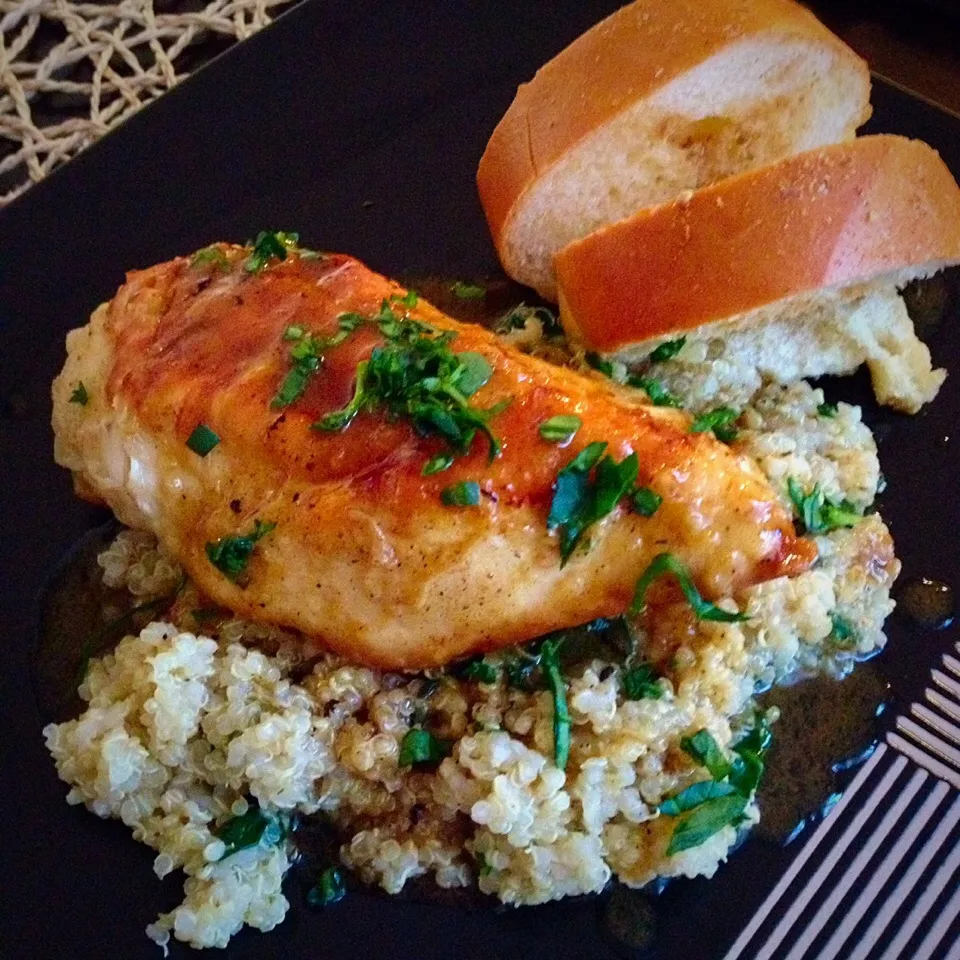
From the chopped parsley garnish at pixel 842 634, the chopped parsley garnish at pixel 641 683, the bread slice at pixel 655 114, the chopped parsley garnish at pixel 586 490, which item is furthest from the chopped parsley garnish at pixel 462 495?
the bread slice at pixel 655 114

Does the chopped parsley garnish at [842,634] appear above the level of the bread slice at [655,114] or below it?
below

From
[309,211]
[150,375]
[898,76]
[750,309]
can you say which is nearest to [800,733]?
[750,309]

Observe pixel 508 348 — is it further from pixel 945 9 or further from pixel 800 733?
pixel 945 9

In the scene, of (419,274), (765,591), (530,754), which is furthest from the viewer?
(419,274)

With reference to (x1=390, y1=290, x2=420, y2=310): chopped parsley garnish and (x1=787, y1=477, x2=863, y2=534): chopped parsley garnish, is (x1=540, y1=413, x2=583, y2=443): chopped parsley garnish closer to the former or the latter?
(x1=390, y1=290, x2=420, y2=310): chopped parsley garnish

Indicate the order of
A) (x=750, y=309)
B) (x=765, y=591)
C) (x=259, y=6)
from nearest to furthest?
(x=765, y=591), (x=750, y=309), (x=259, y=6)

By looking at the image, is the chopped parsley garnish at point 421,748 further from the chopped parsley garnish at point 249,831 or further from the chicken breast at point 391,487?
the chopped parsley garnish at point 249,831
